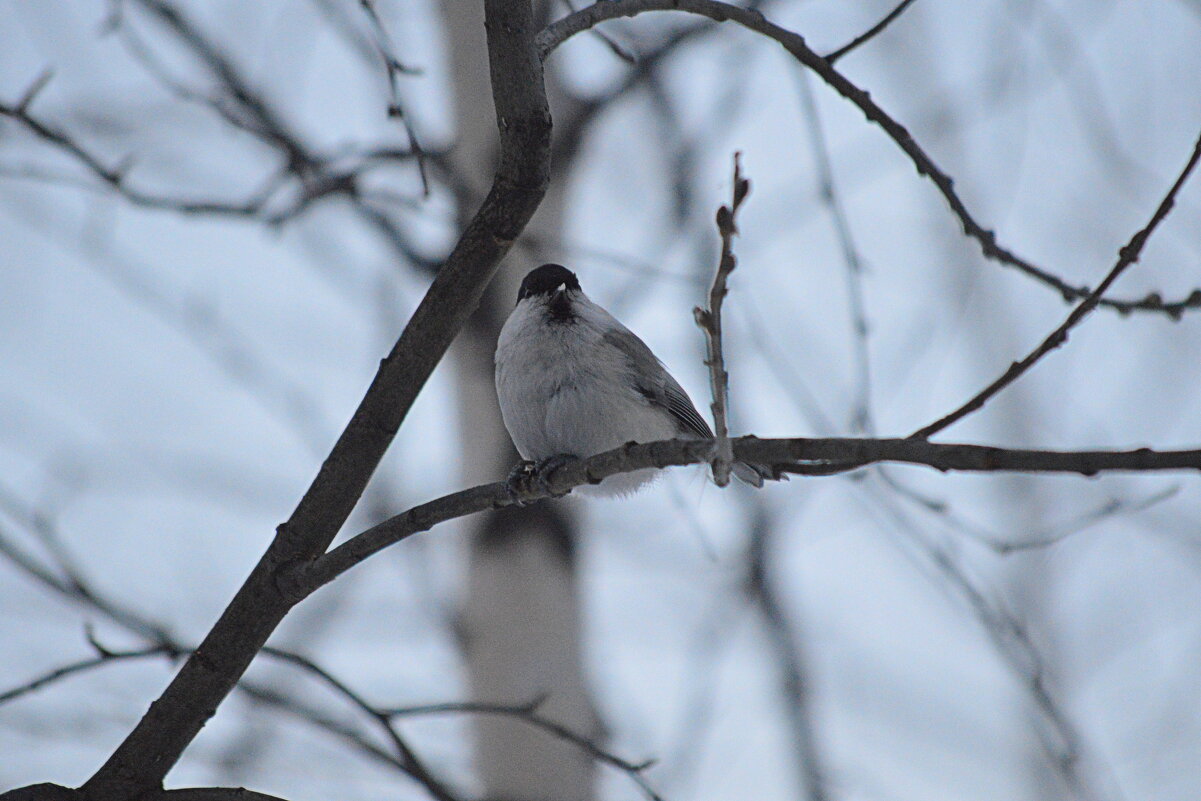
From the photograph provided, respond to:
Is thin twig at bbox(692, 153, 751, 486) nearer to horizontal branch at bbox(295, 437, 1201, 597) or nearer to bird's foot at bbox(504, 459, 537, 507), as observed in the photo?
horizontal branch at bbox(295, 437, 1201, 597)

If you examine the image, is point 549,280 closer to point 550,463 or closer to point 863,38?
point 550,463

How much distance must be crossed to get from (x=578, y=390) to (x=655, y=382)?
0.84 ft

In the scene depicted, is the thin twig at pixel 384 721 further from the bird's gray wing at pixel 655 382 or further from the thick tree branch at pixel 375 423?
the bird's gray wing at pixel 655 382

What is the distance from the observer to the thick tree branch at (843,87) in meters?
1.68

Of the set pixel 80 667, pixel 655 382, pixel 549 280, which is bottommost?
pixel 80 667

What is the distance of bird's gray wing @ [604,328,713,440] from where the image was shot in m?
2.66

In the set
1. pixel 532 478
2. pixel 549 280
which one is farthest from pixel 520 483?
pixel 549 280

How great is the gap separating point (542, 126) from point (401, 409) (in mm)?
460

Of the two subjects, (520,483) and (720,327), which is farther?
(520,483)

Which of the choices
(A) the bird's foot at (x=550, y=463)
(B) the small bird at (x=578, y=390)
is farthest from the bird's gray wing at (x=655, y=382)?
(A) the bird's foot at (x=550, y=463)

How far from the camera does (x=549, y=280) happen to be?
2.84 m

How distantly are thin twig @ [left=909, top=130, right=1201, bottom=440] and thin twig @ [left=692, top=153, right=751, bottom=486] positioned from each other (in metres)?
0.21

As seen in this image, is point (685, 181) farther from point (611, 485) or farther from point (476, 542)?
point (611, 485)

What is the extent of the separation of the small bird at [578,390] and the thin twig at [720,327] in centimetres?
110
